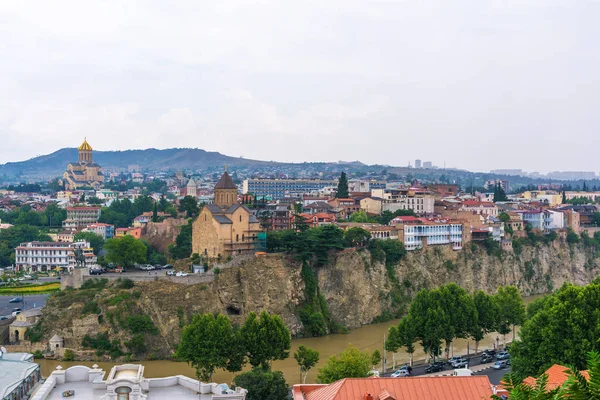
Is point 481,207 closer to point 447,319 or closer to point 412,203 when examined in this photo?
point 412,203

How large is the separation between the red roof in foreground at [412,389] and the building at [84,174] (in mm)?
108522

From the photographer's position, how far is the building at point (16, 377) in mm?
16184

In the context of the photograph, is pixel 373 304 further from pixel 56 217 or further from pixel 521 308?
pixel 56 217

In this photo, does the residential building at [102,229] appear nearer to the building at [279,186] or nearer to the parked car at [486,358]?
the building at [279,186]

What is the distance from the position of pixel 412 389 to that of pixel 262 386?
8.08m

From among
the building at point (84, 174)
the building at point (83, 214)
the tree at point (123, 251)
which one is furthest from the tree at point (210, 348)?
the building at point (84, 174)

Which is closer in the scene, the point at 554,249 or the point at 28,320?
the point at 28,320

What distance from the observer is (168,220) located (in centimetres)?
5334

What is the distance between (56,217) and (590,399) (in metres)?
66.7

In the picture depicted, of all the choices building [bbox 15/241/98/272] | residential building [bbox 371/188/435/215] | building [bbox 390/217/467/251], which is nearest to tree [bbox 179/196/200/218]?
building [bbox 15/241/98/272]

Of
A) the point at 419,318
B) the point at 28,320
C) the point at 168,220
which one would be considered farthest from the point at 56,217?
the point at 419,318

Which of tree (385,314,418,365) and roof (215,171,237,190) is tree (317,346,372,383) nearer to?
tree (385,314,418,365)

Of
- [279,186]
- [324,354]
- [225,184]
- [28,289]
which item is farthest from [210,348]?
[279,186]

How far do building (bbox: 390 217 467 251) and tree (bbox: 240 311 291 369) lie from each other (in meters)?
20.8
